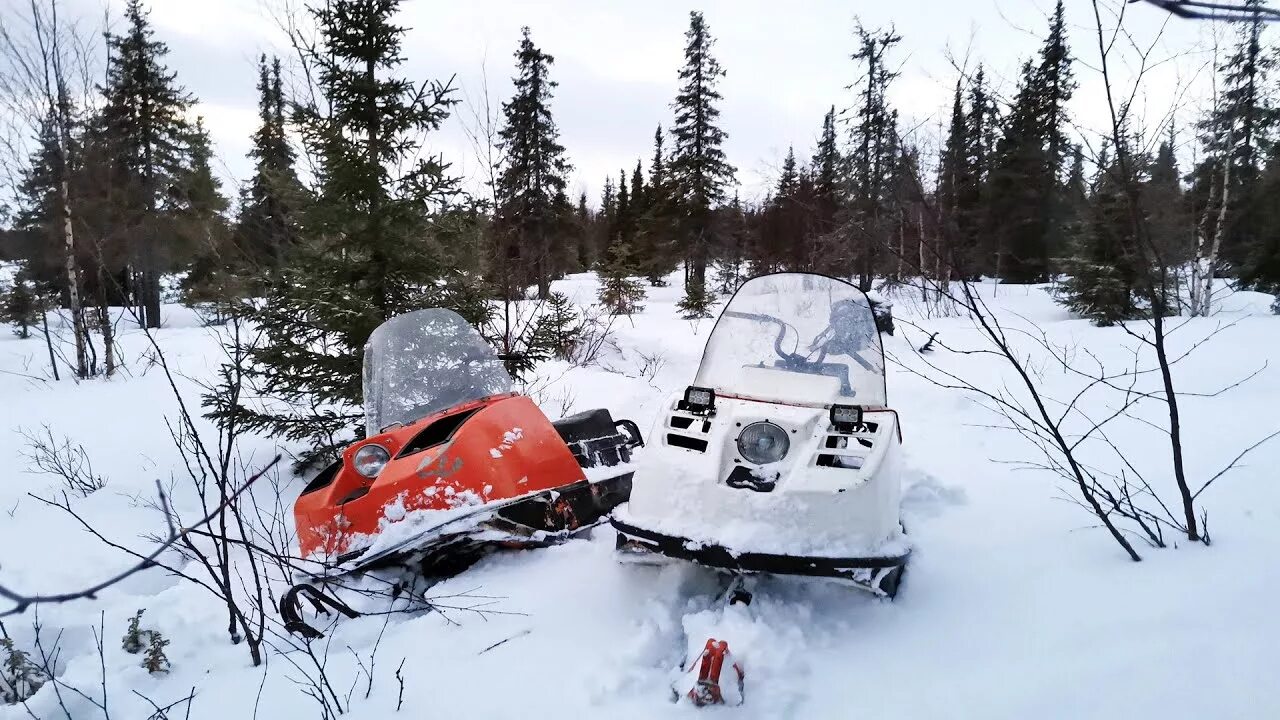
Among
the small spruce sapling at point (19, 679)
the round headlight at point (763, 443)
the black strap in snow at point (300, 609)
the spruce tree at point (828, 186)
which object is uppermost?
the spruce tree at point (828, 186)

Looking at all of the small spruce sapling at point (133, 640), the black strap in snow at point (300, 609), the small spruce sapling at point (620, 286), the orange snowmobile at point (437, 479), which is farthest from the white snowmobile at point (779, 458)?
the small spruce sapling at point (620, 286)

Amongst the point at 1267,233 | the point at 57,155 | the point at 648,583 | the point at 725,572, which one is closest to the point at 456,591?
the point at 648,583

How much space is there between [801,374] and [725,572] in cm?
118

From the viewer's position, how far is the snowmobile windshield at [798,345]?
3480 millimetres

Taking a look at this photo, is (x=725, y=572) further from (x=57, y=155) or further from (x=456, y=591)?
(x=57, y=155)

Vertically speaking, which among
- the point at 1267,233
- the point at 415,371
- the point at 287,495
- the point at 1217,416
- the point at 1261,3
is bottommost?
the point at 287,495

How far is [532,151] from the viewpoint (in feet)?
80.0

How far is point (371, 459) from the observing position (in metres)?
3.73

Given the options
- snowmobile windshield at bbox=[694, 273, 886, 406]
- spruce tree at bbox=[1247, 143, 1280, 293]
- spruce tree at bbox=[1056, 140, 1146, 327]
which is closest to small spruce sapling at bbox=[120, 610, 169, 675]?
snowmobile windshield at bbox=[694, 273, 886, 406]

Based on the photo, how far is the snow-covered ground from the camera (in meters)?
2.29

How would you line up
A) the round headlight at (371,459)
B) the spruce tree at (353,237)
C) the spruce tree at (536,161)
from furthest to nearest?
the spruce tree at (536,161), the spruce tree at (353,237), the round headlight at (371,459)

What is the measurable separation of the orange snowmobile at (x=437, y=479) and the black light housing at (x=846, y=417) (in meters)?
1.62

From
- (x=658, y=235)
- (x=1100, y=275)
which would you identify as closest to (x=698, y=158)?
(x=658, y=235)

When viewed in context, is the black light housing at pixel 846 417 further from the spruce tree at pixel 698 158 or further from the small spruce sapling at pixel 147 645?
the spruce tree at pixel 698 158
